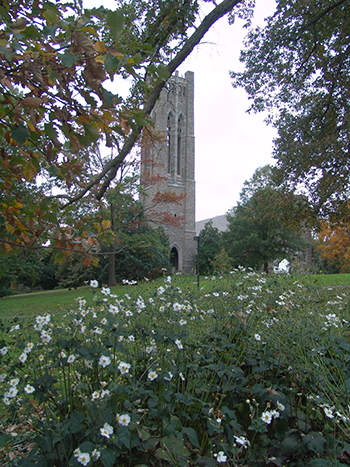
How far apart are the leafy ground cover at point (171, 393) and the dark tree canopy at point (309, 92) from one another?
6753mm

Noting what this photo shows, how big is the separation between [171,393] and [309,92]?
33.6 ft

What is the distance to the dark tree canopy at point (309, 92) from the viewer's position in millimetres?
8102

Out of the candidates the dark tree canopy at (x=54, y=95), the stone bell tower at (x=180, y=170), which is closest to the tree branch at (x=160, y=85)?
the dark tree canopy at (x=54, y=95)

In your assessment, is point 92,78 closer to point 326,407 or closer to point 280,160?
point 326,407

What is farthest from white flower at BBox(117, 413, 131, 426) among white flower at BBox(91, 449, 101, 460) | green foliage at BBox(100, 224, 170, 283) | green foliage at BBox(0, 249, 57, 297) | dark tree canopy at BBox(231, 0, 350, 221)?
green foliage at BBox(100, 224, 170, 283)

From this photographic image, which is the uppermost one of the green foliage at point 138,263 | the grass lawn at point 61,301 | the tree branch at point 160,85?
the tree branch at point 160,85

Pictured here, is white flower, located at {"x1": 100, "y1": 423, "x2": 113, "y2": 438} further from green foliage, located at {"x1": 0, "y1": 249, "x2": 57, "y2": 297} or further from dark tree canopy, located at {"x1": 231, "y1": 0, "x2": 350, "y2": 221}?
dark tree canopy, located at {"x1": 231, "y1": 0, "x2": 350, "y2": 221}

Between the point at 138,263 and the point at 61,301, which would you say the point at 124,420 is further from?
the point at 138,263

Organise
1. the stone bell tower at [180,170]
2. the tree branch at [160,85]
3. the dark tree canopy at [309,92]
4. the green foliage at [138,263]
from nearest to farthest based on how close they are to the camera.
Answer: the tree branch at [160,85], the dark tree canopy at [309,92], the green foliage at [138,263], the stone bell tower at [180,170]

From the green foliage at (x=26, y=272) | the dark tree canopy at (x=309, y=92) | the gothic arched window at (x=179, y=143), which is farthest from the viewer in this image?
→ the gothic arched window at (x=179, y=143)

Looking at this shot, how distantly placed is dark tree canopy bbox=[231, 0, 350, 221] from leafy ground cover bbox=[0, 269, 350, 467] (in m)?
6.75

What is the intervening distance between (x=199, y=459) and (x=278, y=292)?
325 centimetres

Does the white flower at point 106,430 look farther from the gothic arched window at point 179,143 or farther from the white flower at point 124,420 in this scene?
the gothic arched window at point 179,143

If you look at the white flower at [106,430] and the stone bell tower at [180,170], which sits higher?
the stone bell tower at [180,170]
